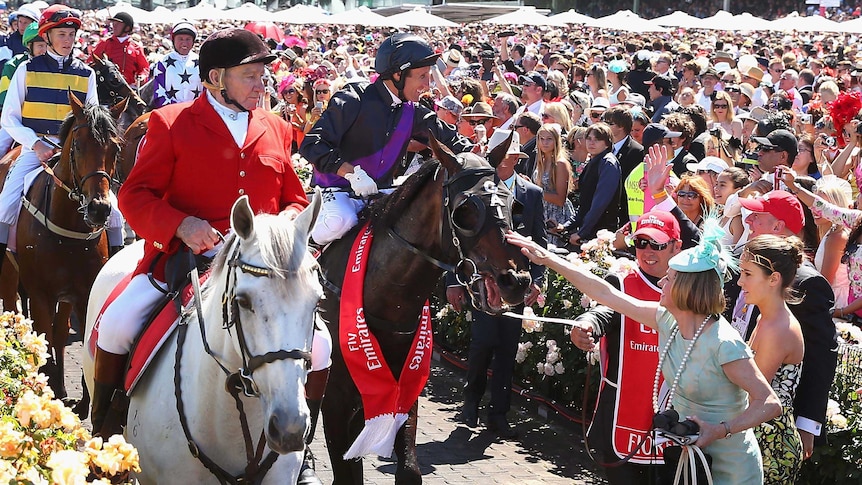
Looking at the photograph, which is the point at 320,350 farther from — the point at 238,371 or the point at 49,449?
the point at 49,449

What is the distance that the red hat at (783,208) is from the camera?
588 centimetres

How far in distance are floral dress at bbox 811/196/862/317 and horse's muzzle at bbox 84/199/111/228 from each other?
4.88 meters

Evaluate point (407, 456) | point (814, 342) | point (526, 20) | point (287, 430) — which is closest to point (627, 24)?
point (526, 20)

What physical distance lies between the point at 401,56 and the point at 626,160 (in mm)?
4930

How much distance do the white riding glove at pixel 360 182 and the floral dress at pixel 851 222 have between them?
10.5 ft

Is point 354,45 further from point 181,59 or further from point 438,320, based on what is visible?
point 438,320

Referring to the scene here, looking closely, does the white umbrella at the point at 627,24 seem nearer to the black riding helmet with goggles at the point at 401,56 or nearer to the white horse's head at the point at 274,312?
the black riding helmet with goggles at the point at 401,56

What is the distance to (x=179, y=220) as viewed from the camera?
4.74 metres

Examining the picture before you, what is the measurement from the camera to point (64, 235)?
8203 millimetres

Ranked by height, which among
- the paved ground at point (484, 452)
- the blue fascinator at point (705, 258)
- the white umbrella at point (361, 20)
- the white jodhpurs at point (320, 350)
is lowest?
the paved ground at point (484, 452)

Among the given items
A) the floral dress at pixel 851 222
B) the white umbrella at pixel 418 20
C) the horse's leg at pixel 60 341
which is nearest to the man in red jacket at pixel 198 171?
the horse's leg at pixel 60 341

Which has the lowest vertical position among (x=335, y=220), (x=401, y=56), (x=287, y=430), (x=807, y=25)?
(x=287, y=430)

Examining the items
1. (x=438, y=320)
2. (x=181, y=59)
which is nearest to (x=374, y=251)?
(x=438, y=320)

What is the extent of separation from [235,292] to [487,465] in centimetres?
411
